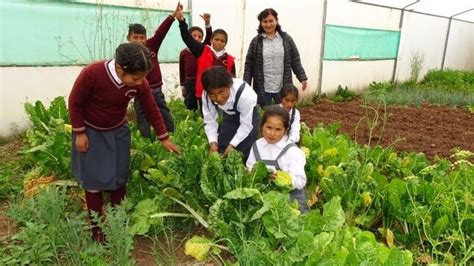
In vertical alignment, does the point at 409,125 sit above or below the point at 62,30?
below

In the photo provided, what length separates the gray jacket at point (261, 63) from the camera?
437cm

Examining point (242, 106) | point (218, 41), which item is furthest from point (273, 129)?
point (218, 41)

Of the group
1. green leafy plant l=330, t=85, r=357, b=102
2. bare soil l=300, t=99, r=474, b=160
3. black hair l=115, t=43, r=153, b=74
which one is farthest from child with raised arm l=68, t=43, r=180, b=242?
green leafy plant l=330, t=85, r=357, b=102

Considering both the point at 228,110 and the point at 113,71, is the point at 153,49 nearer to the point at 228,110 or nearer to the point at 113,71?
the point at 228,110

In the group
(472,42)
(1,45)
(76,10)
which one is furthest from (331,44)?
(472,42)

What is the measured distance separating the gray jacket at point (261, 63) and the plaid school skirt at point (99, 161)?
216 cm

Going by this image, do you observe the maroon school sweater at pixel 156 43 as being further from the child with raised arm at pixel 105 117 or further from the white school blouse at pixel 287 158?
the white school blouse at pixel 287 158

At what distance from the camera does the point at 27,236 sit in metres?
2.30

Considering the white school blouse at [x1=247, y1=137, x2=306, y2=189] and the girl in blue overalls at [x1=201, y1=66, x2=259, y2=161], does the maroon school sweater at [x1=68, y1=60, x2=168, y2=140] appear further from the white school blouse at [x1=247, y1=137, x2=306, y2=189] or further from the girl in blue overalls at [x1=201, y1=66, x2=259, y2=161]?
the white school blouse at [x1=247, y1=137, x2=306, y2=189]

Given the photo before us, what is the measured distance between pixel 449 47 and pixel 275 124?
14667 millimetres

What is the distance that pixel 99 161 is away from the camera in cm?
246

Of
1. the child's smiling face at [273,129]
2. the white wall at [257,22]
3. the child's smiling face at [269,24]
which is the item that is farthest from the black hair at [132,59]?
the white wall at [257,22]

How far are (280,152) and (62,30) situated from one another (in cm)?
385

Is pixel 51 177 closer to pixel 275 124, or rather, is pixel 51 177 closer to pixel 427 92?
pixel 275 124
